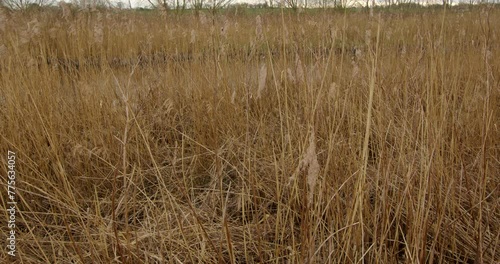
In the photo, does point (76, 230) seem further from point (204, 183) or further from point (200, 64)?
point (200, 64)

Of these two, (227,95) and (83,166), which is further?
(227,95)

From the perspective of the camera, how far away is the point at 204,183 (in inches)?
55.9

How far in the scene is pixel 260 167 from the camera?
1.32 metres

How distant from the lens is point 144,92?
1.97 metres

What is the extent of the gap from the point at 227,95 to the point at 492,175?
3.58 feet

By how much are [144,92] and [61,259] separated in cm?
119

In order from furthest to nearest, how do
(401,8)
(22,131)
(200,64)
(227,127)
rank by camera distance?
(200,64), (401,8), (227,127), (22,131)

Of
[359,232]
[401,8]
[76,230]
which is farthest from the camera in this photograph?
[401,8]

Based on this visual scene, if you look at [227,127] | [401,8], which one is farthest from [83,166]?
[401,8]

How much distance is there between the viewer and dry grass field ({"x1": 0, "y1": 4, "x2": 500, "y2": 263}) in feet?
2.74

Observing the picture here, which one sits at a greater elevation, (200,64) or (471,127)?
(200,64)

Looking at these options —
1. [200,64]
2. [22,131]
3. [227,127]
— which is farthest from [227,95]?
[22,131]

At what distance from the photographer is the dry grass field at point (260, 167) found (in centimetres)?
84

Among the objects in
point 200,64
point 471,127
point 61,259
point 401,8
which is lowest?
point 61,259
